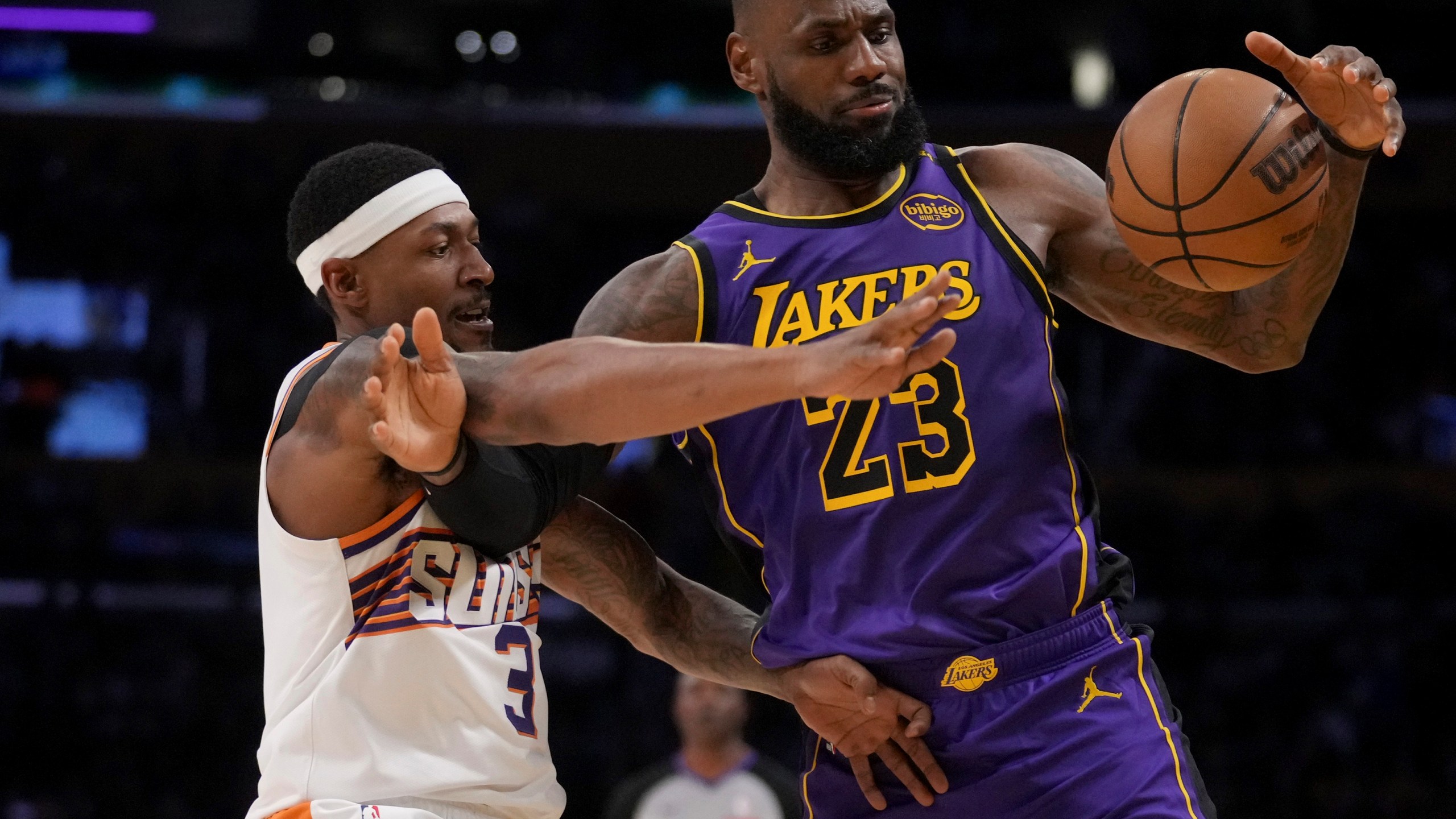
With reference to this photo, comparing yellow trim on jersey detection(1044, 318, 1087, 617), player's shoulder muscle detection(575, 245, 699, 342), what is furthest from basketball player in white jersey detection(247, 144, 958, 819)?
yellow trim on jersey detection(1044, 318, 1087, 617)

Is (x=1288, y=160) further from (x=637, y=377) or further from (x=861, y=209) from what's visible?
(x=637, y=377)

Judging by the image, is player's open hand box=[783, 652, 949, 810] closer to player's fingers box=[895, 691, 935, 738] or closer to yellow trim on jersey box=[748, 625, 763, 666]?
player's fingers box=[895, 691, 935, 738]

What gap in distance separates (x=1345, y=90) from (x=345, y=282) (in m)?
2.00

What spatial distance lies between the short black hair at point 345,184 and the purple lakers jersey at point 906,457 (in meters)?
0.65

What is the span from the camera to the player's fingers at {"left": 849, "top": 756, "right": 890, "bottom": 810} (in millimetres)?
3123

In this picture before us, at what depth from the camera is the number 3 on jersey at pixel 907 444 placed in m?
3.08

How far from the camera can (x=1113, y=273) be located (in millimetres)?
3361

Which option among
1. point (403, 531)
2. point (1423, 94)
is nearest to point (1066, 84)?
point (1423, 94)

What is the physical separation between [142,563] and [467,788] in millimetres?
8760

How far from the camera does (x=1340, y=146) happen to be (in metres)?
2.89

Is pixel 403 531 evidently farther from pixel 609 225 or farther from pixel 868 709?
pixel 609 225

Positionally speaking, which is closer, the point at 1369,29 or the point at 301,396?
the point at 301,396

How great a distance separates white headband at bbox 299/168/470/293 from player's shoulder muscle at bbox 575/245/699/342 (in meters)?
0.41

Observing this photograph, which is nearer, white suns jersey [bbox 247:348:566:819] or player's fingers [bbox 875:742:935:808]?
white suns jersey [bbox 247:348:566:819]
